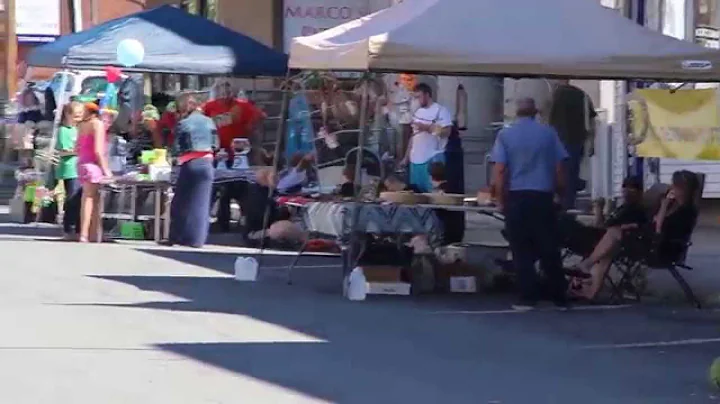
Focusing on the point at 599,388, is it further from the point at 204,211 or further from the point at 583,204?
the point at 583,204

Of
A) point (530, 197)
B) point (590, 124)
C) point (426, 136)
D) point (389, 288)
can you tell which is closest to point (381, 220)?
point (389, 288)

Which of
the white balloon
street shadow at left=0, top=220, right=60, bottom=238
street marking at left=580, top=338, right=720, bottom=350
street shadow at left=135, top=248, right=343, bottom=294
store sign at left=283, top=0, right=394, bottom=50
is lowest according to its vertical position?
street marking at left=580, top=338, right=720, bottom=350

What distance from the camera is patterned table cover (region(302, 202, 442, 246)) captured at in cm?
1479

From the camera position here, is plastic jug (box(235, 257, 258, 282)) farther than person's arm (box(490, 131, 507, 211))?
Yes

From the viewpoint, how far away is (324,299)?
14.4 m

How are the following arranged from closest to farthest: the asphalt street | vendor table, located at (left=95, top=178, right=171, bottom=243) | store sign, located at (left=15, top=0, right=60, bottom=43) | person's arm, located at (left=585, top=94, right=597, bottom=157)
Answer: the asphalt street, person's arm, located at (left=585, top=94, right=597, bottom=157), vendor table, located at (left=95, top=178, right=171, bottom=243), store sign, located at (left=15, top=0, right=60, bottom=43)

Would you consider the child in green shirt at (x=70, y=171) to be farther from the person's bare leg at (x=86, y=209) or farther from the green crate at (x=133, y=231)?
the green crate at (x=133, y=231)

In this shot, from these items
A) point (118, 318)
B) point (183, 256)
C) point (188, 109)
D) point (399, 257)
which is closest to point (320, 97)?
point (188, 109)

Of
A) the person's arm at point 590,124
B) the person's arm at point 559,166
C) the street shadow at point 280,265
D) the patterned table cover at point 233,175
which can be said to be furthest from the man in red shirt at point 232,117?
the person's arm at point 559,166

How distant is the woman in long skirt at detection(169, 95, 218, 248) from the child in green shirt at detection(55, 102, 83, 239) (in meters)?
1.32

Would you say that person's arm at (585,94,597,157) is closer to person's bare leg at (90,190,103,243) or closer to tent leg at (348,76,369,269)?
tent leg at (348,76,369,269)

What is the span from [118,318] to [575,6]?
16.8 feet

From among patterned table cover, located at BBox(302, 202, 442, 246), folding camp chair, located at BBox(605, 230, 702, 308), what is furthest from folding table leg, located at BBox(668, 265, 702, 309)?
patterned table cover, located at BBox(302, 202, 442, 246)

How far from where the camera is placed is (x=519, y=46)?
14.3 meters
